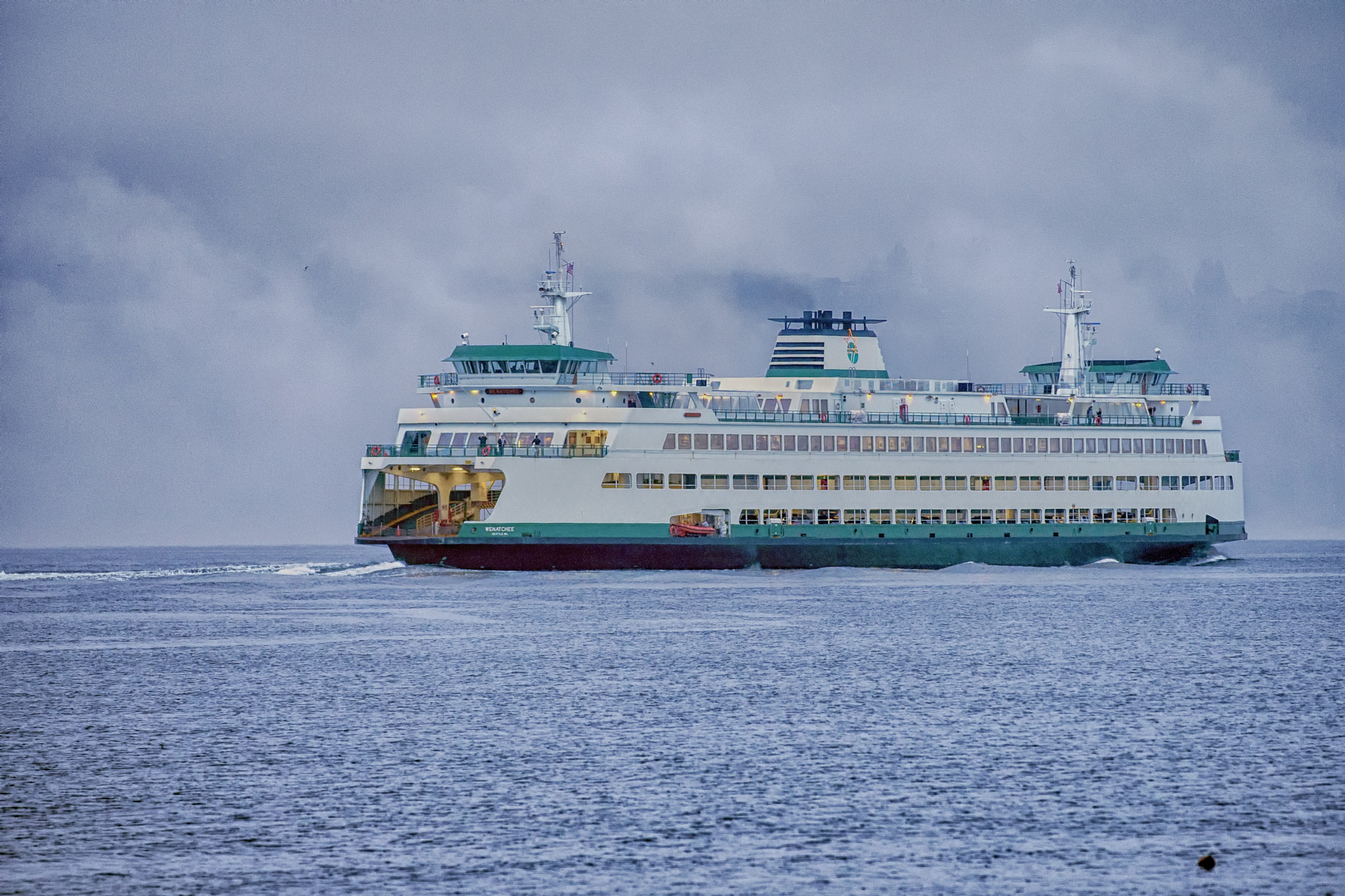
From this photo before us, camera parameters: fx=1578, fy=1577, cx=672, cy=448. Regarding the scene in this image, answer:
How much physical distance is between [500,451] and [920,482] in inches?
824

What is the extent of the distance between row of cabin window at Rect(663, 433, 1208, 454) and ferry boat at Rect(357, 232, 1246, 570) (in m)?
0.09

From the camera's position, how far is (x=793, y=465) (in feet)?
246

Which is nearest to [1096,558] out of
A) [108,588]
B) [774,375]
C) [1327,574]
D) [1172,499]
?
[1172,499]

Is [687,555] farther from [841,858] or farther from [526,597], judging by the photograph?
[841,858]

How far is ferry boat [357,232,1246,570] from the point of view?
70.8m

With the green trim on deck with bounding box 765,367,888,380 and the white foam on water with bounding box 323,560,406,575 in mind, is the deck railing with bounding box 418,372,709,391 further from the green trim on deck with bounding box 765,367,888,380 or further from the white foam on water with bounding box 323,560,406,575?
the white foam on water with bounding box 323,560,406,575

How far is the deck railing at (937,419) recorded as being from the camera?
247ft

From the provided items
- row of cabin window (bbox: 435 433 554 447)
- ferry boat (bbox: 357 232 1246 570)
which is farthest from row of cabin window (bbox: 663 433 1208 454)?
row of cabin window (bbox: 435 433 554 447)

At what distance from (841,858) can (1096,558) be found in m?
64.9

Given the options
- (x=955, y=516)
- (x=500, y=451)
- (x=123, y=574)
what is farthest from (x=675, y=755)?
(x=123, y=574)

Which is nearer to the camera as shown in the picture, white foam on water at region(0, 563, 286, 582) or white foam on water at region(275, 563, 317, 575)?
white foam on water at region(0, 563, 286, 582)

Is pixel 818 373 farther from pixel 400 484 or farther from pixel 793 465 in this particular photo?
pixel 400 484

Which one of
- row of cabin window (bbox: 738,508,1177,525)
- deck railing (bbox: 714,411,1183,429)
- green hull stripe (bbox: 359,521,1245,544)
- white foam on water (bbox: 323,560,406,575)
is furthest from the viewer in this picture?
white foam on water (bbox: 323,560,406,575)

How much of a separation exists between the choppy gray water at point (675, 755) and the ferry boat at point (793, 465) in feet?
Result: 54.1
